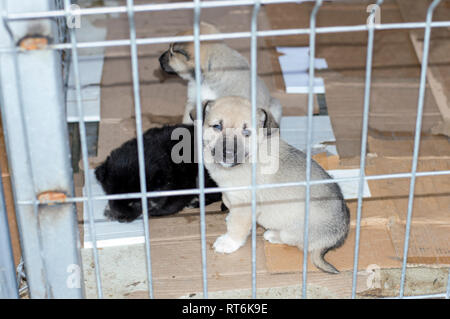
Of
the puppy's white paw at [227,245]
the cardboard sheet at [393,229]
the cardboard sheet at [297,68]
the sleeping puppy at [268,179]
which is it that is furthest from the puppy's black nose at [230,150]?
the cardboard sheet at [297,68]

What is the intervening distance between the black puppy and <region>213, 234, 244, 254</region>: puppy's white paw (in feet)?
1.11

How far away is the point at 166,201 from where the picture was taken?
333 centimetres

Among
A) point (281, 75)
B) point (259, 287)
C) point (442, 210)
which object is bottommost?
point (259, 287)

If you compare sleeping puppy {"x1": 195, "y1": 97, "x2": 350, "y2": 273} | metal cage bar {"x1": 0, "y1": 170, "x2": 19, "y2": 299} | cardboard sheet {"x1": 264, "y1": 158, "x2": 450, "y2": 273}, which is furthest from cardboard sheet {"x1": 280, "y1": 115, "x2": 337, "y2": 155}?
metal cage bar {"x1": 0, "y1": 170, "x2": 19, "y2": 299}

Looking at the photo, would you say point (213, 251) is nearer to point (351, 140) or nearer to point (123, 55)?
point (351, 140)

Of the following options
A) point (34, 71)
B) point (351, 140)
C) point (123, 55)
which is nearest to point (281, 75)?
point (351, 140)

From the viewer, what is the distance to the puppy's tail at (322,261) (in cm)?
297

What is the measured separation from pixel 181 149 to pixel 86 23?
2.11 m

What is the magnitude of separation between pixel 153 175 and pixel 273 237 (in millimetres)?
651

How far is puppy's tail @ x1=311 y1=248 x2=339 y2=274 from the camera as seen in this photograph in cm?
297

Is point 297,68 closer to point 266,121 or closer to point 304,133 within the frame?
point 304,133

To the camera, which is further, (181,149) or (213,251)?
(181,149)

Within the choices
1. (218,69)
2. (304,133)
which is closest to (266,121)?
(218,69)

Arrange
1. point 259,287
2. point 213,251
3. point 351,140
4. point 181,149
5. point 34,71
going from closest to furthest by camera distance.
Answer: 1. point 34,71
2. point 259,287
3. point 213,251
4. point 181,149
5. point 351,140
